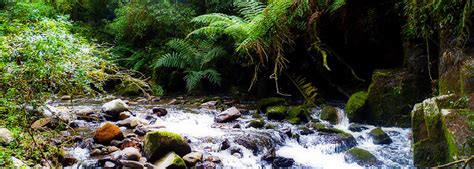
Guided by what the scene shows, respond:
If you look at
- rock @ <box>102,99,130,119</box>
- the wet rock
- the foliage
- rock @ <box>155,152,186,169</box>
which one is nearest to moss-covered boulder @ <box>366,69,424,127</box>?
the wet rock

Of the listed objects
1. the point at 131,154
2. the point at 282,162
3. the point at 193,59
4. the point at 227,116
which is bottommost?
the point at 282,162

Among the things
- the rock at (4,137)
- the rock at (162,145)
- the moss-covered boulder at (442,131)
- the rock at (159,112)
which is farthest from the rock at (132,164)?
the moss-covered boulder at (442,131)

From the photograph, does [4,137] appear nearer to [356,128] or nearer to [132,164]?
[132,164]

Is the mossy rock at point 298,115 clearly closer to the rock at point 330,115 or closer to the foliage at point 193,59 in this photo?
the rock at point 330,115

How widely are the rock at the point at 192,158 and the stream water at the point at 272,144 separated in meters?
0.18

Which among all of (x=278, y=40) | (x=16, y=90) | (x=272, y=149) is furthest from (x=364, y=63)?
(x=16, y=90)

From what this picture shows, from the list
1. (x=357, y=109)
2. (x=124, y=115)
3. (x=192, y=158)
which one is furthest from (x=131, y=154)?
(x=357, y=109)

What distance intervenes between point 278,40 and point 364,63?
6.91 feet

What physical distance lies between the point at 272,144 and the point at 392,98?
71.5 inches

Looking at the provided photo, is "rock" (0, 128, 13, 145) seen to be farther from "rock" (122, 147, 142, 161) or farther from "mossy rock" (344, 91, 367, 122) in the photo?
"mossy rock" (344, 91, 367, 122)

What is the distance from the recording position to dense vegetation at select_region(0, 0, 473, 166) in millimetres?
2033

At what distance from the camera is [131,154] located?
12.0 feet

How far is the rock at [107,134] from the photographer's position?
417cm

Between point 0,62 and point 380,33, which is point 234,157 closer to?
point 0,62
